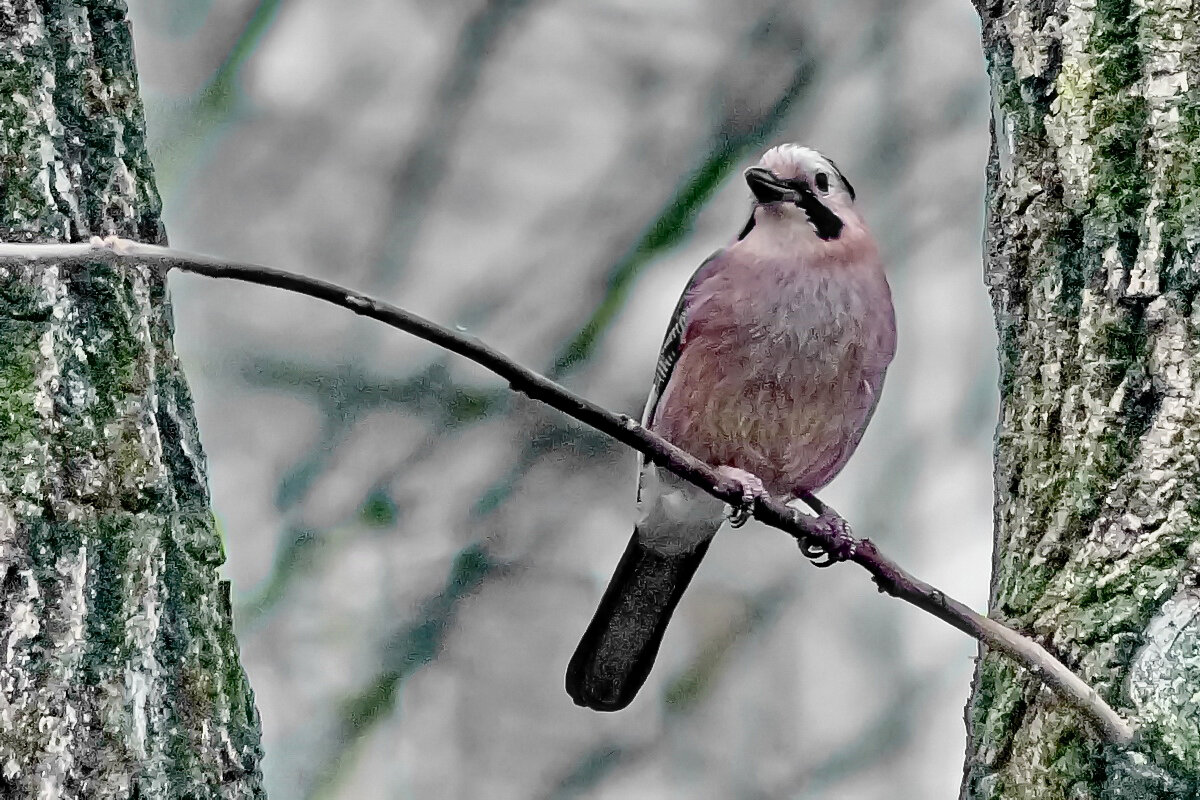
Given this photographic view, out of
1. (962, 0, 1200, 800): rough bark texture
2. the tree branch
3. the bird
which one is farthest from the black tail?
(962, 0, 1200, 800): rough bark texture

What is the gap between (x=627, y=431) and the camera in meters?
0.96

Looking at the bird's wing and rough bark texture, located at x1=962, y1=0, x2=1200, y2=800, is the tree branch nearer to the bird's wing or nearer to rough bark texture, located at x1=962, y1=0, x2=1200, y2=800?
rough bark texture, located at x1=962, y1=0, x2=1200, y2=800

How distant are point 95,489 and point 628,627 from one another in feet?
2.61

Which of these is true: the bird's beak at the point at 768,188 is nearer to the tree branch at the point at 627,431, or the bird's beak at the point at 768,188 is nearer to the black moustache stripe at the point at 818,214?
the black moustache stripe at the point at 818,214

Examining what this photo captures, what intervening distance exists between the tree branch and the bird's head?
47 cm

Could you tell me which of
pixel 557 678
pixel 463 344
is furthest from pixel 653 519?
pixel 463 344

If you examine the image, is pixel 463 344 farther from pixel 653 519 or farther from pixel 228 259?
pixel 653 519

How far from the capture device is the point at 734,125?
2.71 m

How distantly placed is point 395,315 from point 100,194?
527mm

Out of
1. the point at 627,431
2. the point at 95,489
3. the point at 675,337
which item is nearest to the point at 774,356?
the point at 675,337

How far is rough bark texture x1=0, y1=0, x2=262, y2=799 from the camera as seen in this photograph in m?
1.07

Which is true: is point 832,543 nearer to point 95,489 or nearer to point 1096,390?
point 1096,390

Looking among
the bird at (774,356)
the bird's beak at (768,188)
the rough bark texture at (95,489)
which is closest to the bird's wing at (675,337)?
the bird at (774,356)

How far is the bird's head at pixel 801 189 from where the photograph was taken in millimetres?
1639
